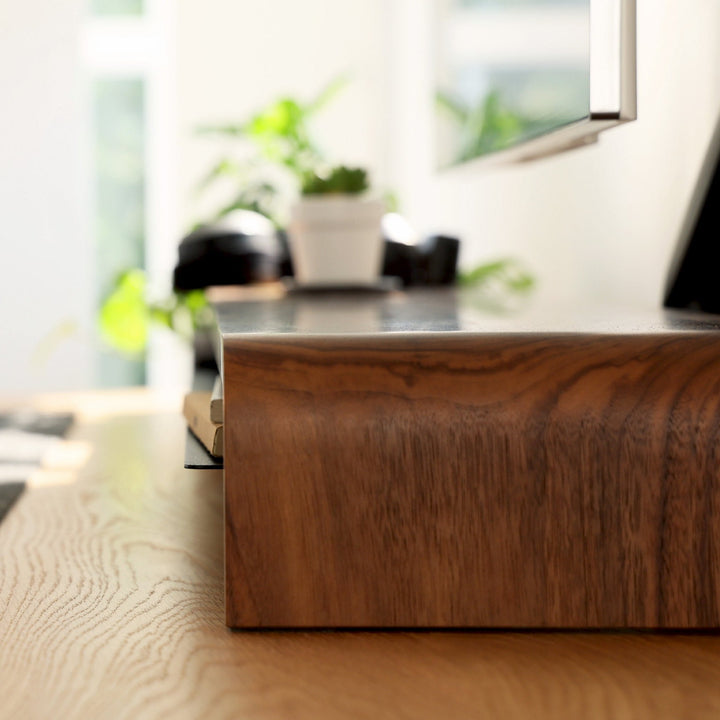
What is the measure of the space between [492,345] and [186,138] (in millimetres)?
3361

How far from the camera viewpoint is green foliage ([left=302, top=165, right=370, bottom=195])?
5.07ft

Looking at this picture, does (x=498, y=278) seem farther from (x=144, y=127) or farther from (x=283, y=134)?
(x=144, y=127)

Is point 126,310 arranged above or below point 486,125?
below

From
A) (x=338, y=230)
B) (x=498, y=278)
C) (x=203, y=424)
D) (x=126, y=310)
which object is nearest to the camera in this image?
(x=203, y=424)

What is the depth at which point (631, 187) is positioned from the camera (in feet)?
4.30

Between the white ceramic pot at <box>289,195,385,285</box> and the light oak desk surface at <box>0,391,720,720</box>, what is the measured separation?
2.56ft

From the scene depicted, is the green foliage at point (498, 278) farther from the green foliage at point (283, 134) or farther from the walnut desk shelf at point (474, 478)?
the walnut desk shelf at point (474, 478)

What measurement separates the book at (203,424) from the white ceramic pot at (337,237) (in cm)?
68

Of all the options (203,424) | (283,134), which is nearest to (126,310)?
(283,134)

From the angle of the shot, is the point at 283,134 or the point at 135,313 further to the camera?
the point at 135,313

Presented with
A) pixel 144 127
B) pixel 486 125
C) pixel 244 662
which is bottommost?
pixel 244 662

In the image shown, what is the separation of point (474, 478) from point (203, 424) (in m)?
0.18

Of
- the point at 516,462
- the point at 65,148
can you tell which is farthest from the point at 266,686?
the point at 65,148

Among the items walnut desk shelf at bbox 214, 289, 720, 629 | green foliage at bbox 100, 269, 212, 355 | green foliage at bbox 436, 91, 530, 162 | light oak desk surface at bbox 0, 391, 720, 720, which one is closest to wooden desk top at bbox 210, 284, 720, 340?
walnut desk shelf at bbox 214, 289, 720, 629
